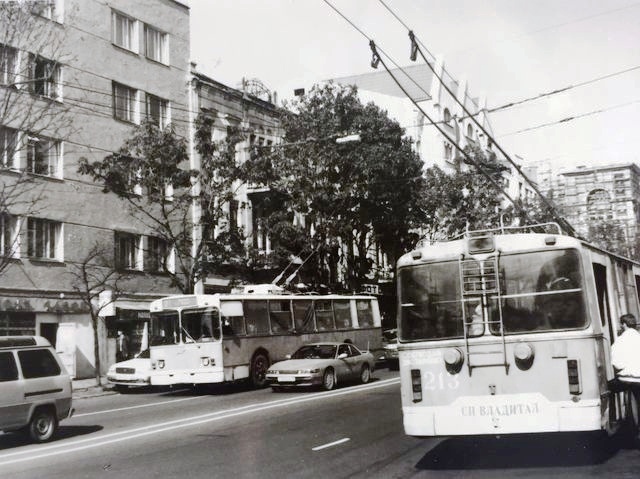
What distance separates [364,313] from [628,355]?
19593 millimetres

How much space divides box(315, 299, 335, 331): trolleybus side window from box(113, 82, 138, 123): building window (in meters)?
11.8

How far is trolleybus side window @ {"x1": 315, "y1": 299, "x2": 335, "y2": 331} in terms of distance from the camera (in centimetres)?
2558

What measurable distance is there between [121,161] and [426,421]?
18.7 meters

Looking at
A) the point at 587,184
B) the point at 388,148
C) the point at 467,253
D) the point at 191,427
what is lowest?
the point at 191,427

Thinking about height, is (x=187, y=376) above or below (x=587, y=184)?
below

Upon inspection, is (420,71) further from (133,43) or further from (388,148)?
(133,43)

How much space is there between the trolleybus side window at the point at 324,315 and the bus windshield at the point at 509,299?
52.8 ft

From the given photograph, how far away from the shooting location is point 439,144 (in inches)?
2153

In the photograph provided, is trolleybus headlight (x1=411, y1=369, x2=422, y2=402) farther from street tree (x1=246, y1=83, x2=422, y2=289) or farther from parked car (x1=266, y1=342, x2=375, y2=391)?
street tree (x1=246, y1=83, x2=422, y2=289)

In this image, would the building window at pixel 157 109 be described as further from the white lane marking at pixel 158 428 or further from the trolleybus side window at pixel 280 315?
the white lane marking at pixel 158 428

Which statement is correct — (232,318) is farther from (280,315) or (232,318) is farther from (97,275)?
(97,275)

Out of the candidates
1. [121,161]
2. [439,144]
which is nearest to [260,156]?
[121,161]

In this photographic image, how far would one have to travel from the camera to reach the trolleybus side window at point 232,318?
2109 cm

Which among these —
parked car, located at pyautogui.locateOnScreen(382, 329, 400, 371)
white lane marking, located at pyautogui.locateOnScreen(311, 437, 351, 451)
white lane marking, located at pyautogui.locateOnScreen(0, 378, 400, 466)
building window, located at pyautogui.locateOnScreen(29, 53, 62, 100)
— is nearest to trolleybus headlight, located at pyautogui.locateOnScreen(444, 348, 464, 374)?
white lane marking, located at pyautogui.locateOnScreen(311, 437, 351, 451)
